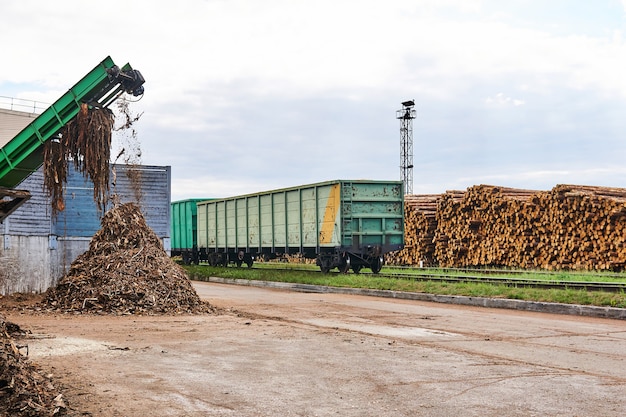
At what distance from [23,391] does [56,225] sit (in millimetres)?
12748

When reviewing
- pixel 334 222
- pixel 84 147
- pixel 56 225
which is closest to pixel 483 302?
pixel 334 222

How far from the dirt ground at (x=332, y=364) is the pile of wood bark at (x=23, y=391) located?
16 centimetres

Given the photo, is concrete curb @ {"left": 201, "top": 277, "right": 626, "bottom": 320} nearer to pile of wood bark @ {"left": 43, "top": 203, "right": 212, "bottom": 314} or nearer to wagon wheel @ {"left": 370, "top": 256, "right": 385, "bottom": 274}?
wagon wheel @ {"left": 370, "top": 256, "right": 385, "bottom": 274}

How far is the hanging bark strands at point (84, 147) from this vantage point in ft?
38.6

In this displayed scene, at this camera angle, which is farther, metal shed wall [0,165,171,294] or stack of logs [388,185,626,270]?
stack of logs [388,185,626,270]

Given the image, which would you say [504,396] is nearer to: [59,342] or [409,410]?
[409,410]

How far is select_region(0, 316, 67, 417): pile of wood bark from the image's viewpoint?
5121 millimetres

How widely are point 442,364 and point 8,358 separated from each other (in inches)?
165

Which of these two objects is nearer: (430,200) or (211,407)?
(211,407)

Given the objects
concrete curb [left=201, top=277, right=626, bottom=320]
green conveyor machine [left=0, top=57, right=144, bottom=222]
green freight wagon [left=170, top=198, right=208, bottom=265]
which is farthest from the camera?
green freight wagon [left=170, top=198, right=208, bottom=265]

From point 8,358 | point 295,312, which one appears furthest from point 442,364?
point 295,312

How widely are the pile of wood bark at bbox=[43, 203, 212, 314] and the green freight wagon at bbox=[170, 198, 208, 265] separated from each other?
19.0 meters

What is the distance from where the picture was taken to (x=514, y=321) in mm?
11766

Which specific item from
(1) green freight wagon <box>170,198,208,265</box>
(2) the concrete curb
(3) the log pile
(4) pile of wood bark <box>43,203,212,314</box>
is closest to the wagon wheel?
(2) the concrete curb
